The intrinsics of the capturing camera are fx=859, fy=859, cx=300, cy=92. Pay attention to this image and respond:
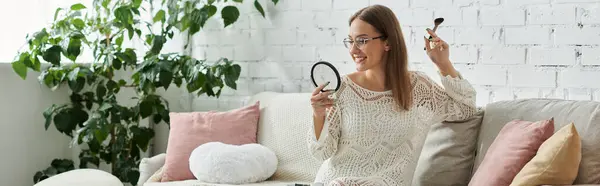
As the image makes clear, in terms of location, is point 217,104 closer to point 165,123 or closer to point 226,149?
point 165,123

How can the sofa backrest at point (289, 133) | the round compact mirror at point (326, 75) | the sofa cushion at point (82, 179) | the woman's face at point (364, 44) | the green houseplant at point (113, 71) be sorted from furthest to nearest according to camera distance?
the green houseplant at point (113, 71), the sofa backrest at point (289, 133), the sofa cushion at point (82, 179), the woman's face at point (364, 44), the round compact mirror at point (326, 75)

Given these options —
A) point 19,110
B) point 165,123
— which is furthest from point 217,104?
point 19,110

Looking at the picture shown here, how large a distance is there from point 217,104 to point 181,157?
2.86 feet

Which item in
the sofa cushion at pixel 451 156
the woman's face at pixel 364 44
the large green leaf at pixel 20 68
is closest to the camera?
the woman's face at pixel 364 44

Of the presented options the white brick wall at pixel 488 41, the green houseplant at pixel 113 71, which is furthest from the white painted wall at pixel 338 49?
the green houseplant at pixel 113 71

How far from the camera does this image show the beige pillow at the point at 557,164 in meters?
2.52

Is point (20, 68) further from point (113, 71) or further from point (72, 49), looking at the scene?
point (113, 71)

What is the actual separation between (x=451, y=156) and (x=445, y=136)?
8cm

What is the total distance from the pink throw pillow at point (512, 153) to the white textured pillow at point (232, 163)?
3.38 ft

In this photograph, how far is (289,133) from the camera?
376cm

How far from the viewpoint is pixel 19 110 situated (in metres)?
4.27

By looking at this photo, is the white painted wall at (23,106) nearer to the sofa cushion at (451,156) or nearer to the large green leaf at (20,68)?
the large green leaf at (20,68)

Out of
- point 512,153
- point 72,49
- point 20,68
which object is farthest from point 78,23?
point 512,153

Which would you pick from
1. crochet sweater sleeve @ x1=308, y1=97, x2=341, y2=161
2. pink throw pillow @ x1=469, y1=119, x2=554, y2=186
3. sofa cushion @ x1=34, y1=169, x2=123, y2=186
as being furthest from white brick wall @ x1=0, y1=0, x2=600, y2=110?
sofa cushion @ x1=34, y1=169, x2=123, y2=186
